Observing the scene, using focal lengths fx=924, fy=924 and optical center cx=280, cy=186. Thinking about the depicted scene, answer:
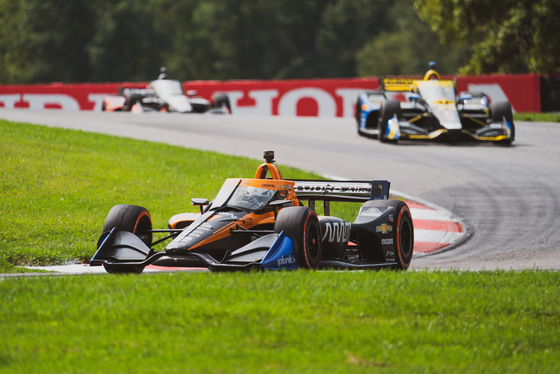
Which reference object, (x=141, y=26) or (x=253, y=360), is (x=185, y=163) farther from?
(x=141, y=26)

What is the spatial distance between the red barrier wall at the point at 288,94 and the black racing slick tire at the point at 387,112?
326 inches

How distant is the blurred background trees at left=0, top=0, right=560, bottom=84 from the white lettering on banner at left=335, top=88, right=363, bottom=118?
3378cm

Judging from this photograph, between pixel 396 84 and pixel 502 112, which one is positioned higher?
pixel 396 84

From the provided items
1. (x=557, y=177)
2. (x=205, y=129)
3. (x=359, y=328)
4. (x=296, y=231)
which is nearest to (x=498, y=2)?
(x=205, y=129)

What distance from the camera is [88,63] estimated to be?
225ft

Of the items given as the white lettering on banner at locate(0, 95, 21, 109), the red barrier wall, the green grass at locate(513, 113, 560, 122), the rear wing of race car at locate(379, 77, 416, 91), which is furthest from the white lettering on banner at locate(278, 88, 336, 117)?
the white lettering on banner at locate(0, 95, 21, 109)

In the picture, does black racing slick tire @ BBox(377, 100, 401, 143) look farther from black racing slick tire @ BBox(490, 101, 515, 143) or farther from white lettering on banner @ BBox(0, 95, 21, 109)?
white lettering on banner @ BBox(0, 95, 21, 109)

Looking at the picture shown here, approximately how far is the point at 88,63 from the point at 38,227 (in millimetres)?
56875

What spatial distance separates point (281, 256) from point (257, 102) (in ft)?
83.6

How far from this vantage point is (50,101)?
3694 cm

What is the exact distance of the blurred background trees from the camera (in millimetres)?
67188

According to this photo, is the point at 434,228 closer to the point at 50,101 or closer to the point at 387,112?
the point at 387,112

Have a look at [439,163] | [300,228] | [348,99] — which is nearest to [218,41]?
[348,99]

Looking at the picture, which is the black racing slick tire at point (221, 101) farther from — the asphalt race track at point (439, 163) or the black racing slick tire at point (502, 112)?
the black racing slick tire at point (502, 112)
